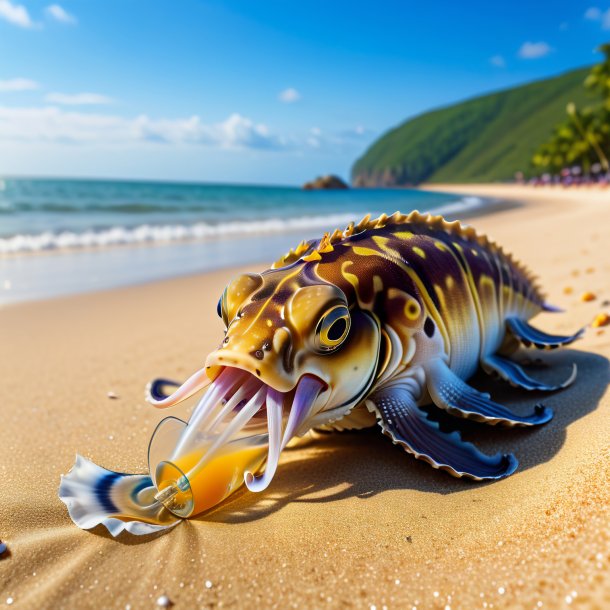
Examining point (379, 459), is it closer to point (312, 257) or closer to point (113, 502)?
point (312, 257)

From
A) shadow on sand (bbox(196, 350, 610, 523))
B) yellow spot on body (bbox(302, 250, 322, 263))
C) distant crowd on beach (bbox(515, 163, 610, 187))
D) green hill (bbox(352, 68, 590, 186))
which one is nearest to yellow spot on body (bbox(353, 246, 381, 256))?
yellow spot on body (bbox(302, 250, 322, 263))

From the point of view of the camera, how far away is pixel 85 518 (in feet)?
7.19

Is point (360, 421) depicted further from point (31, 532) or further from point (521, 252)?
point (521, 252)

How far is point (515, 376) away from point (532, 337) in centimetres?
51

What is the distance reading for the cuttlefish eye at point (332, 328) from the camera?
237 cm

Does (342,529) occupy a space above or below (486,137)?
below

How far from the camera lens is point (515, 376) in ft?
11.0

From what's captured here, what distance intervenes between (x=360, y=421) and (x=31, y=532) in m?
1.55

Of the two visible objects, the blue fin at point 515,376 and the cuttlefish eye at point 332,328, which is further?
the blue fin at point 515,376

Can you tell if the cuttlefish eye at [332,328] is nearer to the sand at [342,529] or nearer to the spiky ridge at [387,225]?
the spiky ridge at [387,225]

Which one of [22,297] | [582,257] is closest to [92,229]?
[22,297]

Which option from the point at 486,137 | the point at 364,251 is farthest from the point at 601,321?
the point at 486,137

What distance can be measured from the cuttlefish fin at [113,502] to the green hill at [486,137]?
14062 cm

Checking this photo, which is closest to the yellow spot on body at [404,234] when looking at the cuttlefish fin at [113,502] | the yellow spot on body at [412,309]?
the yellow spot on body at [412,309]
